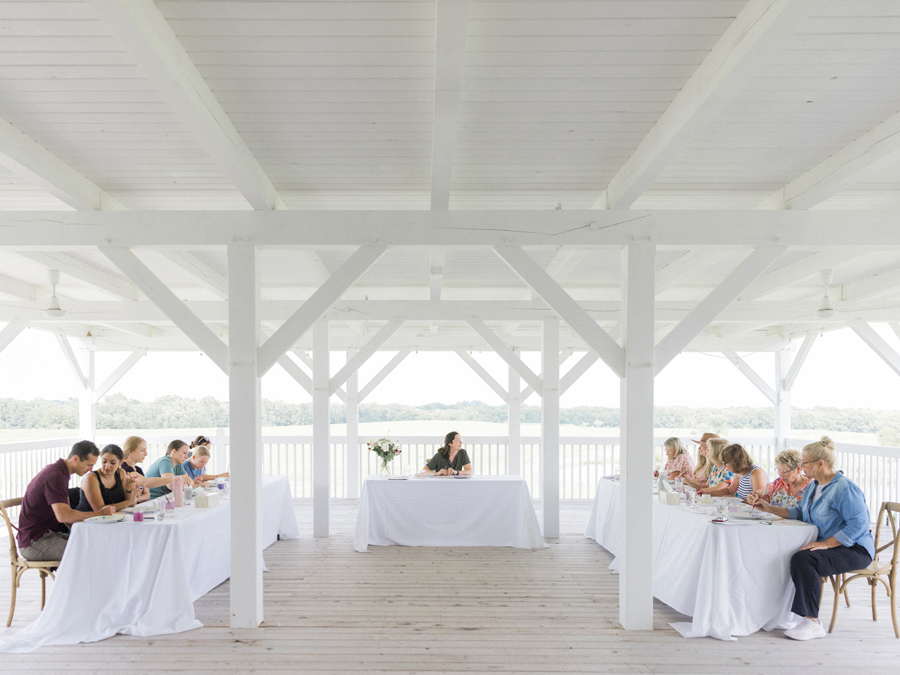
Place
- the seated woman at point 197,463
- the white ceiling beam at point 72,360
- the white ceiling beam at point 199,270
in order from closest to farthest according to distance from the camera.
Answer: the white ceiling beam at point 199,270 → the seated woman at point 197,463 → the white ceiling beam at point 72,360

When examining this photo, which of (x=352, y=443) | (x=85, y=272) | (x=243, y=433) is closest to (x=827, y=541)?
(x=243, y=433)

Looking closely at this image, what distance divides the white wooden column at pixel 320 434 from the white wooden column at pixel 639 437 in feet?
12.7

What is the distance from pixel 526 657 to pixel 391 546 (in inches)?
118

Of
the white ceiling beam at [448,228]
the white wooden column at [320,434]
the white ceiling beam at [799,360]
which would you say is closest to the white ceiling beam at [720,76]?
the white ceiling beam at [448,228]

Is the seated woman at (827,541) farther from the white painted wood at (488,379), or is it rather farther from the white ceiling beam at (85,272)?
the white ceiling beam at (85,272)

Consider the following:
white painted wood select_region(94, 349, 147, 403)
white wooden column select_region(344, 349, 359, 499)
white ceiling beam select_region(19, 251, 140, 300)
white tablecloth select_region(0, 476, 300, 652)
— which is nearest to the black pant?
white tablecloth select_region(0, 476, 300, 652)

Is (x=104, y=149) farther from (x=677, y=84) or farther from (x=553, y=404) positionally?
(x=553, y=404)

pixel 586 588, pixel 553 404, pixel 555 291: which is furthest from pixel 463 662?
pixel 553 404

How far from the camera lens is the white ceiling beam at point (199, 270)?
563cm

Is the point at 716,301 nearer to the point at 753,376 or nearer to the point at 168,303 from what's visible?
the point at 168,303

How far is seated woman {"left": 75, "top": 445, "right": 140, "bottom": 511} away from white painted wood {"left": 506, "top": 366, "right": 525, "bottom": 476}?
6.53 m

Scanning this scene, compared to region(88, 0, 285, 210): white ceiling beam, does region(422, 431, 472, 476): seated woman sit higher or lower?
lower

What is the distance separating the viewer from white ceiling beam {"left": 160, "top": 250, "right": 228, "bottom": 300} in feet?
18.5

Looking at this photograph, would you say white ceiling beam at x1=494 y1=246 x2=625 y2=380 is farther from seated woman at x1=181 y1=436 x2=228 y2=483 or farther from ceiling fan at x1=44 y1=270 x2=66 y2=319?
ceiling fan at x1=44 y1=270 x2=66 y2=319
